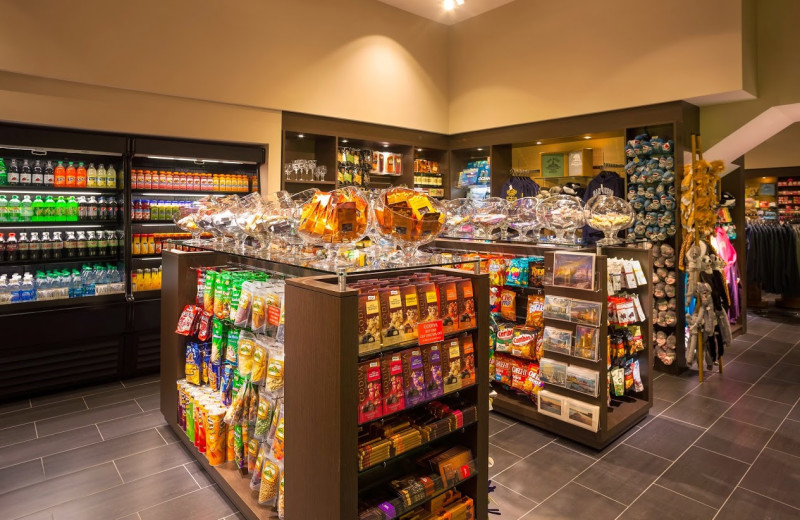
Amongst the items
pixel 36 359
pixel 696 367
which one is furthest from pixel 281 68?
pixel 696 367

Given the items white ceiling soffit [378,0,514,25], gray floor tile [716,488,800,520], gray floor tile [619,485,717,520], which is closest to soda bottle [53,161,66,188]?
white ceiling soffit [378,0,514,25]

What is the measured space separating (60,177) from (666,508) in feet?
17.2

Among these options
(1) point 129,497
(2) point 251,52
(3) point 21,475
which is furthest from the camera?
(2) point 251,52

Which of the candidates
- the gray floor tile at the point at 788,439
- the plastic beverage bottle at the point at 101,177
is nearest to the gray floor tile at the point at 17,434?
the plastic beverage bottle at the point at 101,177

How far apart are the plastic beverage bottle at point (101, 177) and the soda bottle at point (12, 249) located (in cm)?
81

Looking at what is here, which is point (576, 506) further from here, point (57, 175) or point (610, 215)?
point (57, 175)

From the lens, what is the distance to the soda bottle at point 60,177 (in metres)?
4.22

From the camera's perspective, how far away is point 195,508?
2.41 meters

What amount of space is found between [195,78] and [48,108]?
4.14 ft

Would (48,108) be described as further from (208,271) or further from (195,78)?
(208,271)

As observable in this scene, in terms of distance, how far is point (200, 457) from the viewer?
2744 mm

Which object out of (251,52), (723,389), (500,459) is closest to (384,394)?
(500,459)

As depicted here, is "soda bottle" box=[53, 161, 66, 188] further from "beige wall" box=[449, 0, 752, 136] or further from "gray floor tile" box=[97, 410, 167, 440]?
"beige wall" box=[449, 0, 752, 136]

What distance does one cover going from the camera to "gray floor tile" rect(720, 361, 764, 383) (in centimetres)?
443
